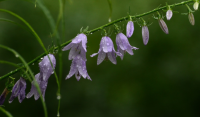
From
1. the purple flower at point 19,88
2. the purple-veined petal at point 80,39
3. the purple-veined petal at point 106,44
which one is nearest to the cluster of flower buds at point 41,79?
the purple flower at point 19,88

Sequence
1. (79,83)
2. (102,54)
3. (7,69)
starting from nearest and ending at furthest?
(102,54) → (7,69) → (79,83)

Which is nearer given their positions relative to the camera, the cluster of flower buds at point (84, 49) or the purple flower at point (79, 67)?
the cluster of flower buds at point (84, 49)

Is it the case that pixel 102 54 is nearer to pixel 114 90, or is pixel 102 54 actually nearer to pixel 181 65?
pixel 114 90

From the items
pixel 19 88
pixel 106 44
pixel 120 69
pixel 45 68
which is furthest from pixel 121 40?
pixel 120 69

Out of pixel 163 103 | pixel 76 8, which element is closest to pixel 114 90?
pixel 163 103

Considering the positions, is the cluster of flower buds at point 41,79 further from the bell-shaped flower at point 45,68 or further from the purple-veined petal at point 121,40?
the purple-veined petal at point 121,40

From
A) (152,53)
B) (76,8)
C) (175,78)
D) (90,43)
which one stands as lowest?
(175,78)

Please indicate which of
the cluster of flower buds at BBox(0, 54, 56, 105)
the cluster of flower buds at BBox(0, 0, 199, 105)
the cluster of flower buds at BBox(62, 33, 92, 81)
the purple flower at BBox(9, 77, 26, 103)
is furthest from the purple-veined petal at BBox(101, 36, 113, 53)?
the purple flower at BBox(9, 77, 26, 103)

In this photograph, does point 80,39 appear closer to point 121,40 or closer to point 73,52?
point 73,52
